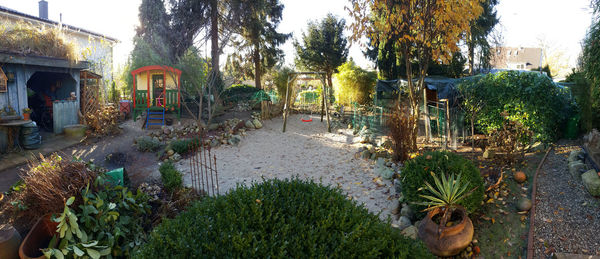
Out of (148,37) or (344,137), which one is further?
(148,37)

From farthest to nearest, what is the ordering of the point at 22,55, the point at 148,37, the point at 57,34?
1. the point at 148,37
2. the point at 57,34
3. the point at 22,55

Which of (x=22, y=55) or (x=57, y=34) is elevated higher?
(x=57, y=34)

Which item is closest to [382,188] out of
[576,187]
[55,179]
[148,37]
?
[576,187]

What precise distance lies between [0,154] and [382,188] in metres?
8.33

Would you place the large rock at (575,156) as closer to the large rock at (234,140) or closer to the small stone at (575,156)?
the small stone at (575,156)

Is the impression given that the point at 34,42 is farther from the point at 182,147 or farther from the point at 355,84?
the point at 355,84

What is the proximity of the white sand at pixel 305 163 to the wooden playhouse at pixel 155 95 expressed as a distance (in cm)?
336

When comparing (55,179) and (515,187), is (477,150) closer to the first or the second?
(515,187)

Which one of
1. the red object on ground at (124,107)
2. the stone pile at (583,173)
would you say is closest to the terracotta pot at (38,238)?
the stone pile at (583,173)

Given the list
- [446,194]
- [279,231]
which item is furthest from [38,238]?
[446,194]

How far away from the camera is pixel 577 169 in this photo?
471 centimetres

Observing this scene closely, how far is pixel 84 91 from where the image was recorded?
10562 mm

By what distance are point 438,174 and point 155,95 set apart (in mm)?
11783

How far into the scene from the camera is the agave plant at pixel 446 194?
11.8 ft
